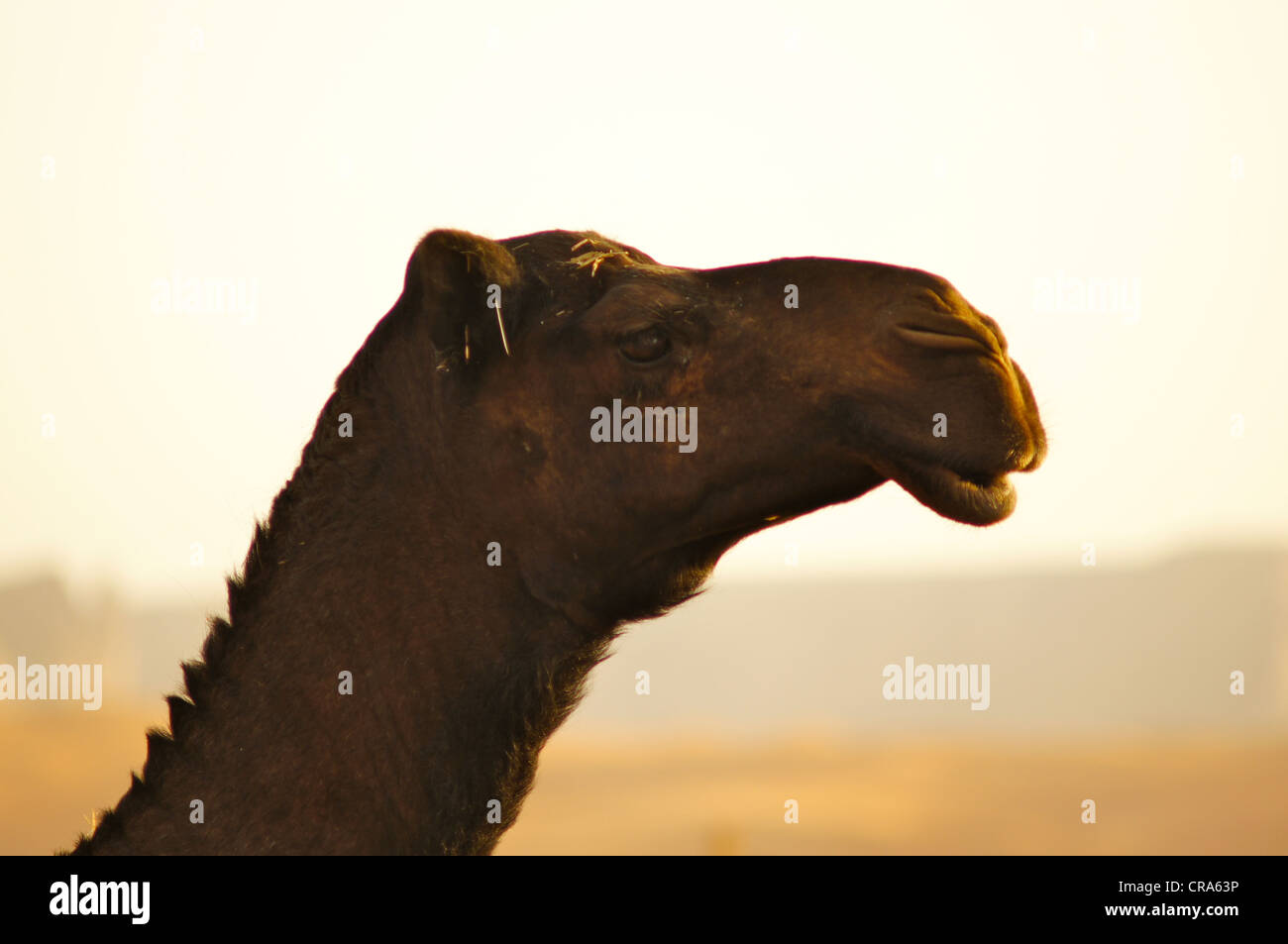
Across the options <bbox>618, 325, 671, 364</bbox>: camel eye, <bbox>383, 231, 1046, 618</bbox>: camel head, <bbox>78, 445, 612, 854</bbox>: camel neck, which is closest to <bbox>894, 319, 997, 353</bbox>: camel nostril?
<bbox>383, 231, 1046, 618</bbox>: camel head

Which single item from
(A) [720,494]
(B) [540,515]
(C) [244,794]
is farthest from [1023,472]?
(C) [244,794]

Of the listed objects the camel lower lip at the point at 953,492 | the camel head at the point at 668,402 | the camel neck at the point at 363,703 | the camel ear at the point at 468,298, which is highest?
the camel ear at the point at 468,298

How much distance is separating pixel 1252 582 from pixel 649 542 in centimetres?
5679

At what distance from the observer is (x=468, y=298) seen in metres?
3.83

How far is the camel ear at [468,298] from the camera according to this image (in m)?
3.77

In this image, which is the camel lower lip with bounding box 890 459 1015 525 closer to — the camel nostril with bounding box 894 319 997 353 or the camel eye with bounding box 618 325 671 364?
the camel nostril with bounding box 894 319 997 353

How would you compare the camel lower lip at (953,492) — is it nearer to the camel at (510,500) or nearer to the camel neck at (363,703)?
the camel at (510,500)

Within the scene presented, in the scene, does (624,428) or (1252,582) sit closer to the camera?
(624,428)

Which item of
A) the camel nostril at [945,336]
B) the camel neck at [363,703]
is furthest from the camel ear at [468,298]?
the camel nostril at [945,336]

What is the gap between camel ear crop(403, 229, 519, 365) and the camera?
3.77 m

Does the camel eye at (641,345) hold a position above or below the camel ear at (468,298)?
below
